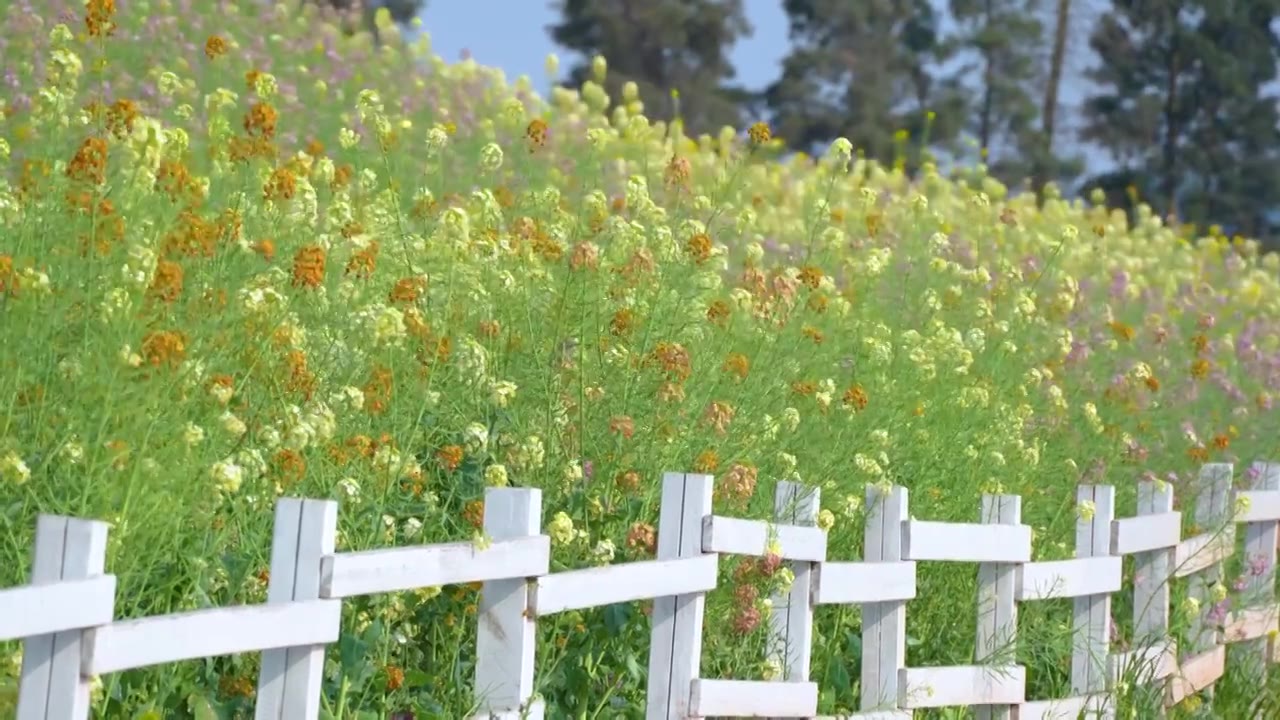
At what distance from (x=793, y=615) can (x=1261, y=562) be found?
414 centimetres

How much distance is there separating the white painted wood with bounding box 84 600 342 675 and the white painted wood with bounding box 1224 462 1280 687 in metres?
5.55

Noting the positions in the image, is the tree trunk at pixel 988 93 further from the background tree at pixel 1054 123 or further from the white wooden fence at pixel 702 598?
the white wooden fence at pixel 702 598

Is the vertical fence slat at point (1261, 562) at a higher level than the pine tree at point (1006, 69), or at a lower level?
lower

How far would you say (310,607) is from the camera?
3.76 m

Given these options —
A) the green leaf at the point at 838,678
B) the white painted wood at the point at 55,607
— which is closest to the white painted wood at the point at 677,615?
the green leaf at the point at 838,678

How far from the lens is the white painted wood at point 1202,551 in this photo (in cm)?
782

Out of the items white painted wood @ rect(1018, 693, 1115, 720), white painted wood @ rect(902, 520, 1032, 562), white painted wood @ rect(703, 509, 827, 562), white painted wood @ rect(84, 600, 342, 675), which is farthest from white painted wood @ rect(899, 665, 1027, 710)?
white painted wood @ rect(84, 600, 342, 675)

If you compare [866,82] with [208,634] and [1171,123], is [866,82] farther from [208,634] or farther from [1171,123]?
[208,634]

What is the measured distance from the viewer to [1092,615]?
7.10 meters

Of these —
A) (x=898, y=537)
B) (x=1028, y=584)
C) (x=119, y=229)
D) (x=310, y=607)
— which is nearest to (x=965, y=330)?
(x=1028, y=584)

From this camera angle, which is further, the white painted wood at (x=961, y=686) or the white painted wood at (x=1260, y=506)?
the white painted wood at (x=1260, y=506)

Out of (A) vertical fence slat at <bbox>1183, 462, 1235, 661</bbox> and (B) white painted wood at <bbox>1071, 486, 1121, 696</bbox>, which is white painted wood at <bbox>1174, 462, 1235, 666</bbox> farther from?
(B) white painted wood at <bbox>1071, 486, 1121, 696</bbox>

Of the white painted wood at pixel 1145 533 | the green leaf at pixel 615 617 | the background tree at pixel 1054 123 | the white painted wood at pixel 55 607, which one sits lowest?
the white painted wood at pixel 55 607

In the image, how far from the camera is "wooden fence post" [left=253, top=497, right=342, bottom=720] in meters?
3.78
